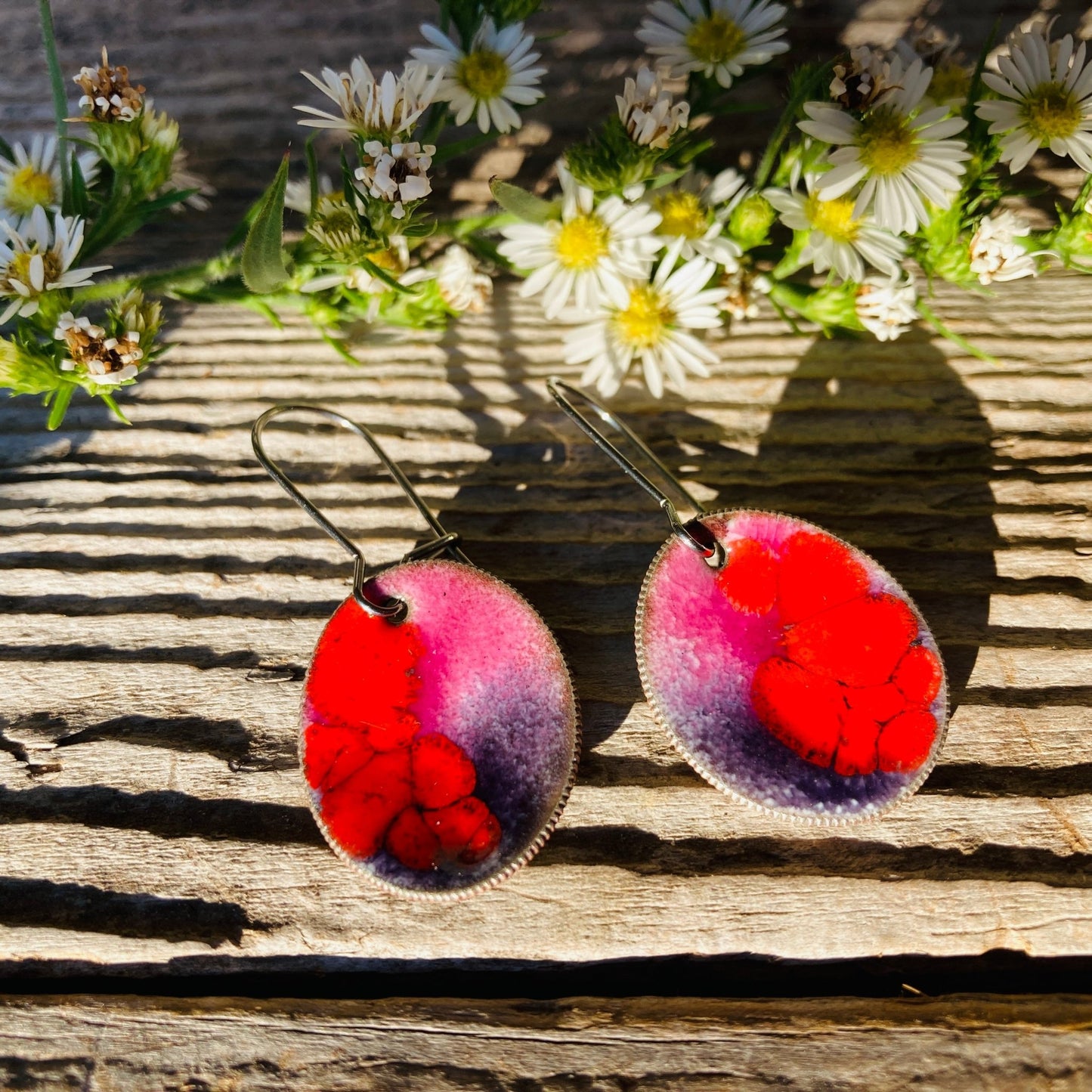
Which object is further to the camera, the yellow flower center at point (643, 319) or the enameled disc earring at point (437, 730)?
the yellow flower center at point (643, 319)

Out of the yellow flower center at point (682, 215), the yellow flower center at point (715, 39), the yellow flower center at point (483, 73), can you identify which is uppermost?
the yellow flower center at point (715, 39)

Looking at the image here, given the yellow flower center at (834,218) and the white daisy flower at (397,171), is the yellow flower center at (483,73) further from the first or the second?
the yellow flower center at (834,218)

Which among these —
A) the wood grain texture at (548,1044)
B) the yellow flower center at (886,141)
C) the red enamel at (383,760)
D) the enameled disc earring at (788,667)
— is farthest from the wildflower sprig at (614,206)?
the wood grain texture at (548,1044)

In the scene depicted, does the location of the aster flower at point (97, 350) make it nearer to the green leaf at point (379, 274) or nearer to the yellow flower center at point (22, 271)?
the yellow flower center at point (22, 271)

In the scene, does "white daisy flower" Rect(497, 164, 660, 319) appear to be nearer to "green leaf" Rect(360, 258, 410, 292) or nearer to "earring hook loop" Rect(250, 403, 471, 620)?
"green leaf" Rect(360, 258, 410, 292)

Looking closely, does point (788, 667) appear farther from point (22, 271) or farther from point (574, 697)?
point (22, 271)

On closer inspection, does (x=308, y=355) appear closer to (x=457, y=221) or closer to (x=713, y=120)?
(x=457, y=221)

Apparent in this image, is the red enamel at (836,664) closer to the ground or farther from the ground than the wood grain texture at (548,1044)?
farther from the ground
